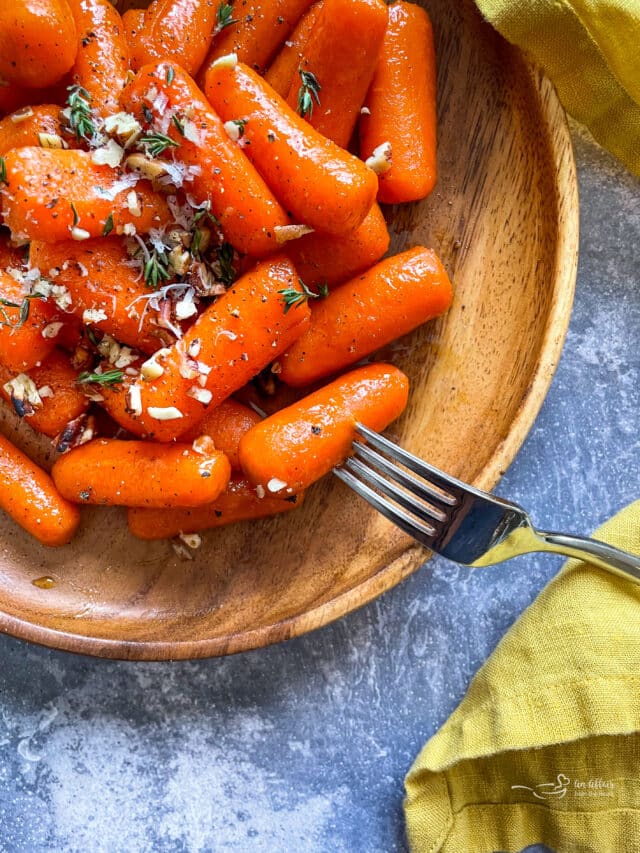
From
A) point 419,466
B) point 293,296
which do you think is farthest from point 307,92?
point 419,466

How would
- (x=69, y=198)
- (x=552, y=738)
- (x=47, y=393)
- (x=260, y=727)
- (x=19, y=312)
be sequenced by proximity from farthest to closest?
(x=260, y=727) → (x=552, y=738) → (x=47, y=393) → (x=19, y=312) → (x=69, y=198)

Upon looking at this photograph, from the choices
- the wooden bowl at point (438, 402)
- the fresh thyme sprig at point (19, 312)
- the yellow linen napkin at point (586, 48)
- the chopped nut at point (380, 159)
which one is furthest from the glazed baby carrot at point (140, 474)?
the yellow linen napkin at point (586, 48)

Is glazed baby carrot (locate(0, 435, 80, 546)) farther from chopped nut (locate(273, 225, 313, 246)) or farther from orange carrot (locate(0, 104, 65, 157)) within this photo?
chopped nut (locate(273, 225, 313, 246))

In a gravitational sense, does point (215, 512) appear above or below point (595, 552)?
below

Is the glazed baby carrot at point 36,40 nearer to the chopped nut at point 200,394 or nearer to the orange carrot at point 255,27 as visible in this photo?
the orange carrot at point 255,27

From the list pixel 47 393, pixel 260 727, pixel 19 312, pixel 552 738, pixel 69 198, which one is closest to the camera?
pixel 69 198

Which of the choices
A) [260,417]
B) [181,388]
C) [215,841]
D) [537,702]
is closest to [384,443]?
[260,417]

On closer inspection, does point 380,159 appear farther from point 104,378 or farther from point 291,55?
point 104,378
